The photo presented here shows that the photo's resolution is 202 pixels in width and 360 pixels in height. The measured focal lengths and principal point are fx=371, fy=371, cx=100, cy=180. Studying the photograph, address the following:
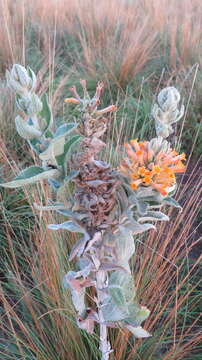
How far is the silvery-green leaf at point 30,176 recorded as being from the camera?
47 centimetres

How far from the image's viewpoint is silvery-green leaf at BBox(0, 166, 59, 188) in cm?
47

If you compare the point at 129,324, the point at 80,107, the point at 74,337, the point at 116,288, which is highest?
the point at 80,107

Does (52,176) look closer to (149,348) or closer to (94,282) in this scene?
(94,282)

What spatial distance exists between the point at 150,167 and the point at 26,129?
168 millimetres

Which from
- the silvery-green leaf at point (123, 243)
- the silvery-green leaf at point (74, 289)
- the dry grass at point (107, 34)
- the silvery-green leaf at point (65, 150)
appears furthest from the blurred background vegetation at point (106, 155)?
the silvery-green leaf at point (65, 150)

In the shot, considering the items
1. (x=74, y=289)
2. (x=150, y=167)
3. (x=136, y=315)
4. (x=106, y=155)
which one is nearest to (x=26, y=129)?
(x=150, y=167)

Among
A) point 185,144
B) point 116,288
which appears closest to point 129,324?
point 116,288

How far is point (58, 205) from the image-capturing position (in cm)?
53

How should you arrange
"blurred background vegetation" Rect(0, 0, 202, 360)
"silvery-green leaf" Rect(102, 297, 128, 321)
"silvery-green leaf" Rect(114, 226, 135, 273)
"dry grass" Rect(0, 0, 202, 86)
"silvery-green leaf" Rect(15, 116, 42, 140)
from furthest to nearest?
"dry grass" Rect(0, 0, 202, 86), "blurred background vegetation" Rect(0, 0, 202, 360), "silvery-green leaf" Rect(102, 297, 128, 321), "silvery-green leaf" Rect(114, 226, 135, 273), "silvery-green leaf" Rect(15, 116, 42, 140)

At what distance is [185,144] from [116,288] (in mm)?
1428

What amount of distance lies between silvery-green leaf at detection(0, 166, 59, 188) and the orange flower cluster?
0.10 m

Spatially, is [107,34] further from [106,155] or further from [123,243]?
[123,243]

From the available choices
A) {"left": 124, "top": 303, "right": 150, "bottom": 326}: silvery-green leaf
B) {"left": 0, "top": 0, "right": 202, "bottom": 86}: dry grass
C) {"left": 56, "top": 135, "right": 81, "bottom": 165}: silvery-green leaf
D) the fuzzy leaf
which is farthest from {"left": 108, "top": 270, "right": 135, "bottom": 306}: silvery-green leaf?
{"left": 0, "top": 0, "right": 202, "bottom": 86}: dry grass

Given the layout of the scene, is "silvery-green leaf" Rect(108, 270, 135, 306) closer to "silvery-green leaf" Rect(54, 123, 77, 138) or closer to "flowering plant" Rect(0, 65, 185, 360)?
"flowering plant" Rect(0, 65, 185, 360)
